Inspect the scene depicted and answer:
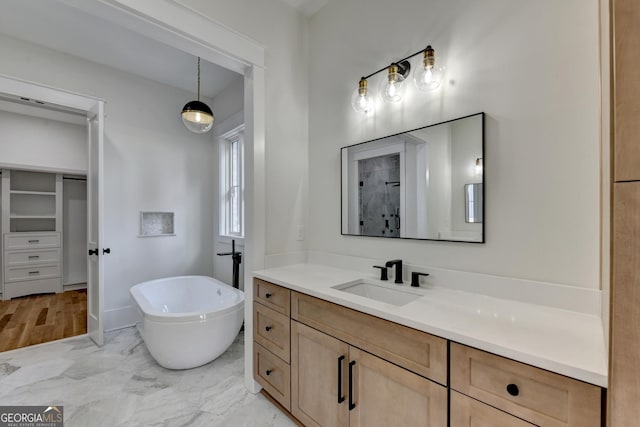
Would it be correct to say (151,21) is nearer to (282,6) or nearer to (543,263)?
(282,6)

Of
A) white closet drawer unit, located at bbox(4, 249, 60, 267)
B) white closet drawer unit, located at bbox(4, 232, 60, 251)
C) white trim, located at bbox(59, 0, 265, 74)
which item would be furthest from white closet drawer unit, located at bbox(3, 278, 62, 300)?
white trim, located at bbox(59, 0, 265, 74)

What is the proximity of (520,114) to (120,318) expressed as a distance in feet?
13.4

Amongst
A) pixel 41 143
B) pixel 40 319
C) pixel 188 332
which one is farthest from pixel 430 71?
pixel 41 143

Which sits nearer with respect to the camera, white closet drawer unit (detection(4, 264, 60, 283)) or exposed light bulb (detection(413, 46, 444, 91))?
exposed light bulb (detection(413, 46, 444, 91))

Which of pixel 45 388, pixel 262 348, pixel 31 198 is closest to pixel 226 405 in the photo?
pixel 262 348

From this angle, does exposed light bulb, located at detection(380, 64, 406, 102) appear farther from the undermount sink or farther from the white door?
the white door

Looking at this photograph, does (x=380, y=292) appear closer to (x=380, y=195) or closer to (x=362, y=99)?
(x=380, y=195)

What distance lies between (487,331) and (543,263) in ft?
1.80

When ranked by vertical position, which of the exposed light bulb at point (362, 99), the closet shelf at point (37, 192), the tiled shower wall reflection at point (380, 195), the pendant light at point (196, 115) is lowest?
the tiled shower wall reflection at point (380, 195)

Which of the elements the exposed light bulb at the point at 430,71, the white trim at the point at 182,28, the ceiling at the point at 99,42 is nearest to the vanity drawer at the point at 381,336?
the exposed light bulb at the point at 430,71

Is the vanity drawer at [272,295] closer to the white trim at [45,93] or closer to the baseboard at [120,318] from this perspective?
the baseboard at [120,318]

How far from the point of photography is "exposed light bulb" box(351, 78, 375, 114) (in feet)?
6.12

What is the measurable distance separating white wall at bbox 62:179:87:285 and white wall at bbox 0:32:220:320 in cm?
251

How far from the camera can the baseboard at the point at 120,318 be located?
3025 millimetres
